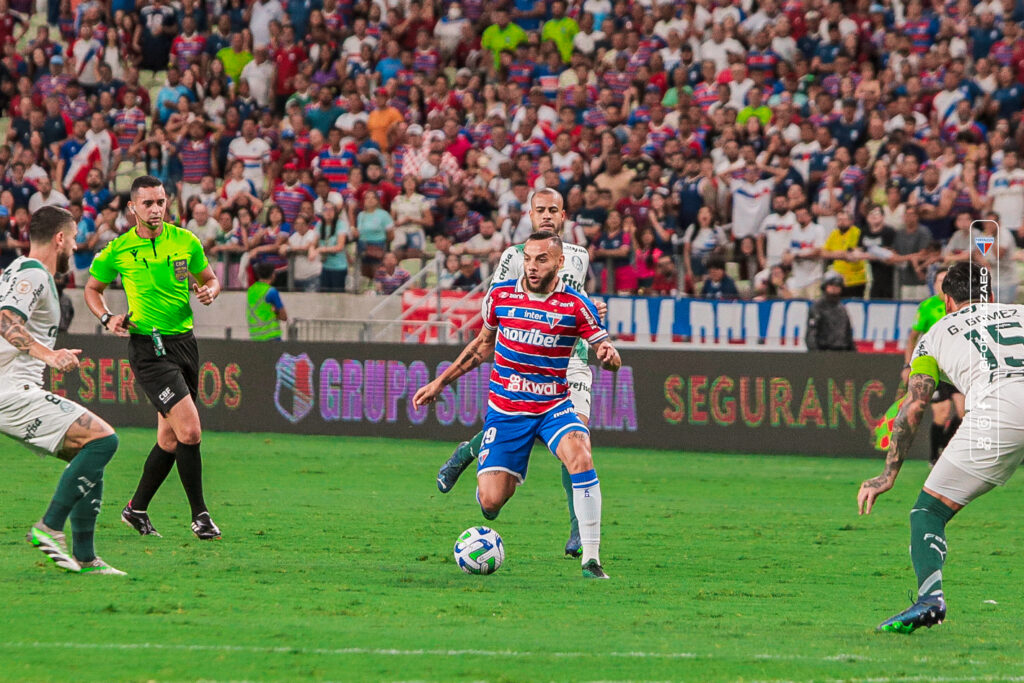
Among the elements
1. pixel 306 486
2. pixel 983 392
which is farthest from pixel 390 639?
pixel 306 486

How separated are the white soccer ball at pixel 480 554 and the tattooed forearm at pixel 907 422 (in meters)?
2.64

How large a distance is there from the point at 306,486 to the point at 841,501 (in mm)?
5222

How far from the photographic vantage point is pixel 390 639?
281 inches

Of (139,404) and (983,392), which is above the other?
(983,392)

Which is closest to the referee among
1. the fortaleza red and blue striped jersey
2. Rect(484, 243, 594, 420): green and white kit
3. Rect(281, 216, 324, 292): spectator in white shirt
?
Rect(484, 243, 594, 420): green and white kit

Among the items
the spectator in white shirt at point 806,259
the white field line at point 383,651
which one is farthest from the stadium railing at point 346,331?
the white field line at point 383,651

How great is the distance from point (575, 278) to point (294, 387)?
35.4 feet

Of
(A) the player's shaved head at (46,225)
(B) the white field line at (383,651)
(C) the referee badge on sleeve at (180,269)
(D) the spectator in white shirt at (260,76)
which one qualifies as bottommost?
(B) the white field line at (383,651)

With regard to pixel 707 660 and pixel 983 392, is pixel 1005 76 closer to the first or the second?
pixel 983 392

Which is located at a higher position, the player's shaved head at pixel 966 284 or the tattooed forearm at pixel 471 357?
the player's shaved head at pixel 966 284

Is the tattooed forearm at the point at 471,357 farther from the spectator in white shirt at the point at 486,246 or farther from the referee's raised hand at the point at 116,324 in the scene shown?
the spectator in white shirt at the point at 486,246

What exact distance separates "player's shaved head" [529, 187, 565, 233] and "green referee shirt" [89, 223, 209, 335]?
8.10ft

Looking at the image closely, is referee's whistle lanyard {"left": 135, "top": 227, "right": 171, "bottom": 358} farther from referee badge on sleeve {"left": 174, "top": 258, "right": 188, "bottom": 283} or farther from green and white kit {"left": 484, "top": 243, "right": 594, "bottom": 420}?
green and white kit {"left": 484, "top": 243, "right": 594, "bottom": 420}

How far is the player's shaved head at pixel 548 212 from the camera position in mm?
10102
